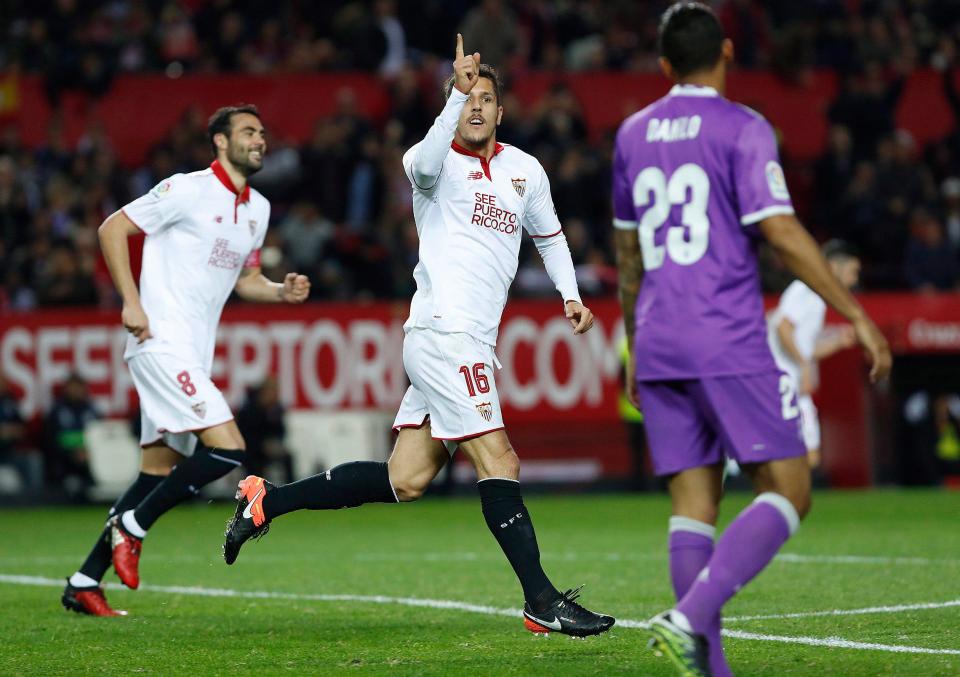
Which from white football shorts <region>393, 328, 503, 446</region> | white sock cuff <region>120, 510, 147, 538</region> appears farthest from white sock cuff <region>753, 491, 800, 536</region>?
white sock cuff <region>120, 510, 147, 538</region>

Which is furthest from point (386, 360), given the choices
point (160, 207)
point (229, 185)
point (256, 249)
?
point (160, 207)

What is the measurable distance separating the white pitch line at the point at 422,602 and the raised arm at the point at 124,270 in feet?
5.27

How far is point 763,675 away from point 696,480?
0.80 metres

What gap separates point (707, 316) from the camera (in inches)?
206

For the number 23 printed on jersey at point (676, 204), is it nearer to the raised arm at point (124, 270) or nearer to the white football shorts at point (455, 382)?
the white football shorts at point (455, 382)

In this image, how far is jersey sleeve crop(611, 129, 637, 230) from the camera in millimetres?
5426

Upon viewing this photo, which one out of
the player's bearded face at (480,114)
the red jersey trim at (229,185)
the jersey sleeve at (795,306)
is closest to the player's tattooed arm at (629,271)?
the player's bearded face at (480,114)

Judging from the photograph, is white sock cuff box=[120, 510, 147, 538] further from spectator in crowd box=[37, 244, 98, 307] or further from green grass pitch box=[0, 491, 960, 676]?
spectator in crowd box=[37, 244, 98, 307]

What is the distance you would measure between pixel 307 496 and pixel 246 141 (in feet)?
7.04

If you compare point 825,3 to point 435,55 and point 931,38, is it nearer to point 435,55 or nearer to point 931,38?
point 931,38

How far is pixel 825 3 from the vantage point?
75.6ft

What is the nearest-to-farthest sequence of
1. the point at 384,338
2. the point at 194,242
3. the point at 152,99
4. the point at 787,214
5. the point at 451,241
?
the point at 787,214
the point at 451,241
the point at 194,242
the point at 384,338
the point at 152,99

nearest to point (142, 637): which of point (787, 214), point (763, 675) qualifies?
point (763, 675)

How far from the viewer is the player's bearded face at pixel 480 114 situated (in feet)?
22.9
